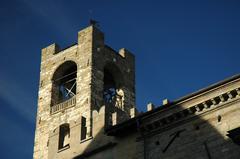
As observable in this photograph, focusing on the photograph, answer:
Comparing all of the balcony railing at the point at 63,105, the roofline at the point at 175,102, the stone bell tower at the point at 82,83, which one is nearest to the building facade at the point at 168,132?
the roofline at the point at 175,102

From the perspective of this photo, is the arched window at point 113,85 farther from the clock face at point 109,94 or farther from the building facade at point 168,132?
the building facade at point 168,132

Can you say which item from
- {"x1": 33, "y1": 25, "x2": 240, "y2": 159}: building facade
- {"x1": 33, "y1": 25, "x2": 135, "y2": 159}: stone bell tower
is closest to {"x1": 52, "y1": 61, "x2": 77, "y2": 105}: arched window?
{"x1": 33, "y1": 25, "x2": 135, "y2": 159}: stone bell tower

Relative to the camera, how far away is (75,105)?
35.1 meters

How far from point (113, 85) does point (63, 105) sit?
3.84m

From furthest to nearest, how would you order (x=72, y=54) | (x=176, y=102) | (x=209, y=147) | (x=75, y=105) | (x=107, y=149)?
(x=72, y=54) → (x=75, y=105) → (x=107, y=149) → (x=176, y=102) → (x=209, y=147)

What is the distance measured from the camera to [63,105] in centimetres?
3603

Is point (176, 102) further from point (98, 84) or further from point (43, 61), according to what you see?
point (43, 61)

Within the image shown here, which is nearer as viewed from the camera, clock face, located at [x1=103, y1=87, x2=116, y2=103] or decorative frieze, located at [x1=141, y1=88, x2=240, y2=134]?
decorative frieze, located at [x1=141, y1=88, x2=240, y2=134]

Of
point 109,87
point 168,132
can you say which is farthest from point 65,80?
point 168,132

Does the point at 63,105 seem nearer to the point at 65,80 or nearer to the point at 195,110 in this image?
the point at 65,80

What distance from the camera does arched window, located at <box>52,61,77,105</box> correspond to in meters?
37.6

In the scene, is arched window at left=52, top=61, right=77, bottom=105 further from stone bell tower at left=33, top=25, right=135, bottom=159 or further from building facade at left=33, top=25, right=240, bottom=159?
building facade at left=33, top=25, right=240, bottom=159

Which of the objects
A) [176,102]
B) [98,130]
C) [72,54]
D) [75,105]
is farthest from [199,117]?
[72,54]

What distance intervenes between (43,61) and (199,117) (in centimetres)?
2322
